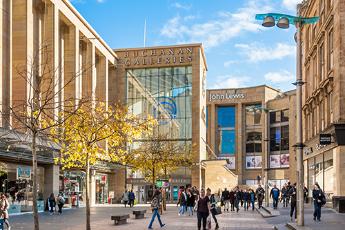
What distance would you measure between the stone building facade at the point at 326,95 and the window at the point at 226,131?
155 ft

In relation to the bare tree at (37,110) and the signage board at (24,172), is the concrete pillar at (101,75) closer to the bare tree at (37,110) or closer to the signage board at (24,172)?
the bare tree at (37,110)

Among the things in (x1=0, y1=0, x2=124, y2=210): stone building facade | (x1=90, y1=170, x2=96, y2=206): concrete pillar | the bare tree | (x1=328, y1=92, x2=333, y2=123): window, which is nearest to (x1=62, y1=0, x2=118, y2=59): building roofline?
(x1=0, y1=0, x2=124, y2=210): stone building facade

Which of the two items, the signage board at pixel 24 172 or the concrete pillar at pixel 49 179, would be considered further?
the concrete pillar at pixel 49 179

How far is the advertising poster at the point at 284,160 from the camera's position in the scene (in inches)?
3546

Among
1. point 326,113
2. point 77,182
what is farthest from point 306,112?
point 77,182

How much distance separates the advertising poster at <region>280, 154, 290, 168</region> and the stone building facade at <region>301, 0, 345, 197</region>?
4163 cm

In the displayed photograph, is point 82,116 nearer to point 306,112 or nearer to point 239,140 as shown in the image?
point 306,112

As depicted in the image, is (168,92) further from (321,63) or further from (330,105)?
(330,105)

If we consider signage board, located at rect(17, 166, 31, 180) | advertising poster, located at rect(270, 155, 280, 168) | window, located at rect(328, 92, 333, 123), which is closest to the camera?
window, located at rect(328, 92, 333, 123)

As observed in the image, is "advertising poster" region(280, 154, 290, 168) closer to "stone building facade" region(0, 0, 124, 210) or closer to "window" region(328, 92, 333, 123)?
"stone building facade" region(0, 0, 124, 210)

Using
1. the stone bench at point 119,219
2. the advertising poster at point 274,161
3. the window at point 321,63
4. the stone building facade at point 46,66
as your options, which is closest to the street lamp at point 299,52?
the stone bench at point 119,219

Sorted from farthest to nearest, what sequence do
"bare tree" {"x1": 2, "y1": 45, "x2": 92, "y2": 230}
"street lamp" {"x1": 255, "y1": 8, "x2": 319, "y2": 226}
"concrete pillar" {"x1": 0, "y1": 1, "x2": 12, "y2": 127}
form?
"concrete pillar" {"x1": 0, "y1": 1, "x2": 12, "y2": 127}
"street lamp" {"x1": 255, "y1": 8, "x2": 319, "y2": 226}
"bare tree" {"x1": 2, "y1": 45, "x2": 92, "y2": 230}

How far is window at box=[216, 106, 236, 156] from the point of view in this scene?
96.6 meters

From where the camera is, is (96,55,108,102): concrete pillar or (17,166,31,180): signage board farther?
(96,55,108,102): concrete pillar
